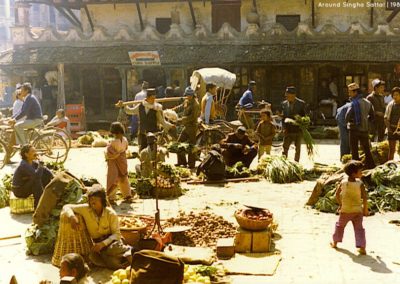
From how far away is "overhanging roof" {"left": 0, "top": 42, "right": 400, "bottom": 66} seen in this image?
22844mm

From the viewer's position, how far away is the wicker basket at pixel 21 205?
9.40m

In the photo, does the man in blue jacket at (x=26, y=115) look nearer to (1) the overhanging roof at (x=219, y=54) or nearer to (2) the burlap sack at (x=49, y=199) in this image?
(2) the burlap sack at (x=49, y=199)

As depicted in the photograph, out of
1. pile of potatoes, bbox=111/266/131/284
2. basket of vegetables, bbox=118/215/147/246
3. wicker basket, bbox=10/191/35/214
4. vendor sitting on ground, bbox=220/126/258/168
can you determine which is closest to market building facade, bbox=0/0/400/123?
vendor sitting on ground, bbox=220/126/258/168

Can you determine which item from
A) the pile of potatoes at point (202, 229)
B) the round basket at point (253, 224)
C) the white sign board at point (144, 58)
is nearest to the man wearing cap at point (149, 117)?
the pile of potatoes at point (202, 229)

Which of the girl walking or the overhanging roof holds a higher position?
the overhanging roof

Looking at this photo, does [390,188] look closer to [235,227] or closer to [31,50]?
[235,227]

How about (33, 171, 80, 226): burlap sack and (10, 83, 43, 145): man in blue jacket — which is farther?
(10, 83, 43, 145): man in blue jacket

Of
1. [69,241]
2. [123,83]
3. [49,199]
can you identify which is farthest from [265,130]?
[123,83]

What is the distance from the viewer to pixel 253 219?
733 cm

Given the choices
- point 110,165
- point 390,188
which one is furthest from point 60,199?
point 390,188

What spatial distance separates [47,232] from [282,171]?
6.09m

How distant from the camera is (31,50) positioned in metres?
25.7

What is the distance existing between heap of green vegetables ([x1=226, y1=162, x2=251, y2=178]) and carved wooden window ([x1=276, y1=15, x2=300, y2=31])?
1541 centimetres

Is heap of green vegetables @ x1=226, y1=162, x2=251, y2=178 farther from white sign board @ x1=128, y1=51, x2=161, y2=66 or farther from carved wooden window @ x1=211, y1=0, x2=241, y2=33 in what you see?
carved wooden window @ x1=211, y1=0, x2=241, y2=33
